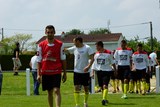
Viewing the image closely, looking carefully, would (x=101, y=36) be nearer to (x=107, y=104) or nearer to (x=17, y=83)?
(x=17, y=83)

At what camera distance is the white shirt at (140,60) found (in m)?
19.3

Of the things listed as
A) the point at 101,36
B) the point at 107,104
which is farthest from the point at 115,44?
the point at 107,104

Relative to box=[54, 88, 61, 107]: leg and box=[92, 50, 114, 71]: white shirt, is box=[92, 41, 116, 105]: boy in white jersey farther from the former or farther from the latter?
box=[54, 88, 61, 107]: leg

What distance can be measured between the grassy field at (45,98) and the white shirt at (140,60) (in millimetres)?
1221

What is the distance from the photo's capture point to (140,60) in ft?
63.4

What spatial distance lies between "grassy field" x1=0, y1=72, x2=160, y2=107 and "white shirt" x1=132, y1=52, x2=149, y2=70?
4.01ft

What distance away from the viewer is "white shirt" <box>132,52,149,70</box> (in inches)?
760

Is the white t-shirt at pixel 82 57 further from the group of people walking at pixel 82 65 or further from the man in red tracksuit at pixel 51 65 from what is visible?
the man in red tracksuit at pixel 51 65

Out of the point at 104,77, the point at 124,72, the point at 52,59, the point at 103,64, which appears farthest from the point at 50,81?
the point at 124,72

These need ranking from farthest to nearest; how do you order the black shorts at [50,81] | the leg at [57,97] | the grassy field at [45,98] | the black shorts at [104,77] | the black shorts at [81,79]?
the black shorts at [104,77] < the grassy field at [45,98] < the black shorts at [81,79] < the black shorts at [50,81] < the leg at [57,97]

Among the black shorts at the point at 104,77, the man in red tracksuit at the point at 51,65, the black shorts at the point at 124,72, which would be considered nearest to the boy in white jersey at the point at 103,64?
the black shorts at the point at 104,77

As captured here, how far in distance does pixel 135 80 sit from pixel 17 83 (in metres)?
9.88

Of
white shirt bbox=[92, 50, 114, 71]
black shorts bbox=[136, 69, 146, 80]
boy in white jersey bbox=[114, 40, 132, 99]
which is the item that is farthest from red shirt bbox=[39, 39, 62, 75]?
black shorts bbox=[136, 69, 146, 80]

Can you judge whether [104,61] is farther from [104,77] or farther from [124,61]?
[124,61]
